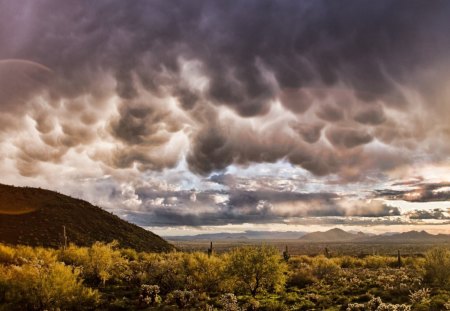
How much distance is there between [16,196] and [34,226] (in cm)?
1629

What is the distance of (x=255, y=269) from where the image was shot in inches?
1183

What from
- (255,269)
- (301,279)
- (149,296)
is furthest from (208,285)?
(301,279)

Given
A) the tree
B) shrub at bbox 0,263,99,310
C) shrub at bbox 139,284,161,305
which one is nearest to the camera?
shrub at bbox 0,263,99,310

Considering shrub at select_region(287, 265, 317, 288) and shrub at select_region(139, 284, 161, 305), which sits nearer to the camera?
shrub at select_region(139, 284, 161, 305)

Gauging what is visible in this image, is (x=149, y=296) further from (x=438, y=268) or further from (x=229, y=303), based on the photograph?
(x=438, y=268)

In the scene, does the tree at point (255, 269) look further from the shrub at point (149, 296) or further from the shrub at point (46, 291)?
the shrub at point (46, 291)

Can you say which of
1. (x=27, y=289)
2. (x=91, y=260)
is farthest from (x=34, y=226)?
(x=27, y=289)

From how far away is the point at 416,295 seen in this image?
26875 mm

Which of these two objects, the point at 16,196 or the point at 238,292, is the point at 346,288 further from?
the point at 16,196

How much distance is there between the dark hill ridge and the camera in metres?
67.3

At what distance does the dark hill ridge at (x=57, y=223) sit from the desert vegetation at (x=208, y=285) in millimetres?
31014

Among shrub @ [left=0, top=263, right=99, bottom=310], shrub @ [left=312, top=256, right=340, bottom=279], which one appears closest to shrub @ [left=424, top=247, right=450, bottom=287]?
shrub @ [left=312, top=256, right=340, bottom=279]

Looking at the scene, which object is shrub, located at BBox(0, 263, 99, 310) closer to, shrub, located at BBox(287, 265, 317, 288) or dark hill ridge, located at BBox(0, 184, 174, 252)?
shrub, located at BBox(287, 265, 317, 288)

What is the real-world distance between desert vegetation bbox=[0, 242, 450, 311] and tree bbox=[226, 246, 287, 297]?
0.24ft
